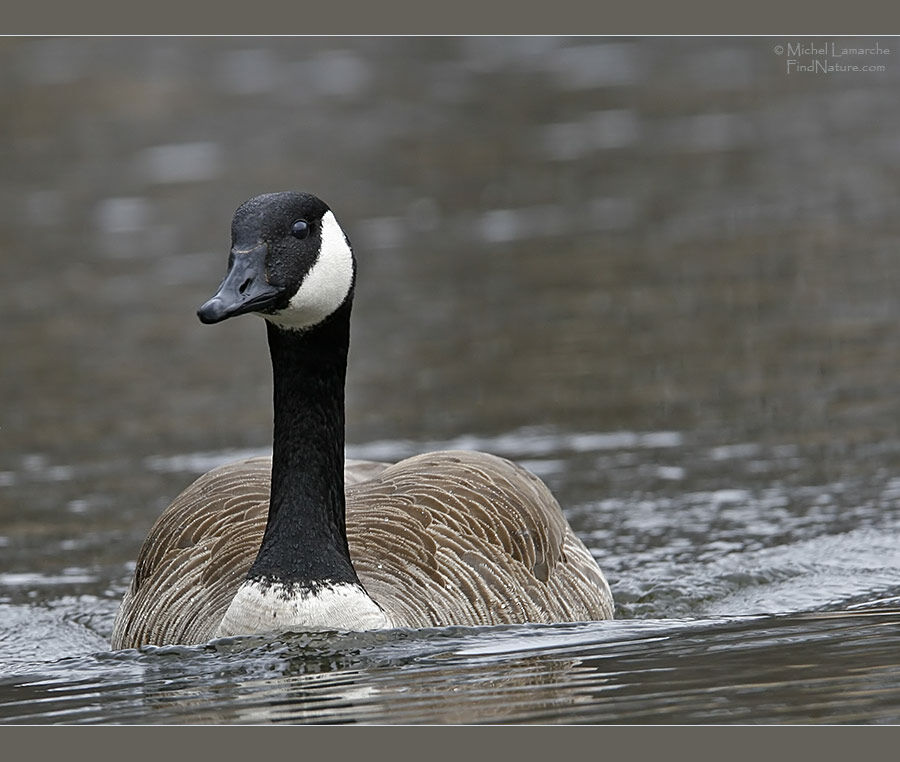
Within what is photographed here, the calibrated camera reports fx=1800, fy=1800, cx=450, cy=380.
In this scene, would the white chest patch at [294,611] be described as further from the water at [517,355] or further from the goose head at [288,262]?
the goose head at [288,262]

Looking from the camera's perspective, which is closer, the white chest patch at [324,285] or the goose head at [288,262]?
the goose head at [288,262]

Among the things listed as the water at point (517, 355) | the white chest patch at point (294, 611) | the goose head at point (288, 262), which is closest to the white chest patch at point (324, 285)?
the goose head at point (288, 262)

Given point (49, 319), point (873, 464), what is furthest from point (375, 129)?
point (873, 464)

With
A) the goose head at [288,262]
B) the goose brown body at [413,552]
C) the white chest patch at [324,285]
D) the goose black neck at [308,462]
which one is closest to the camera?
the goose head at [288,262]

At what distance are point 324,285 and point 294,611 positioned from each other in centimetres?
162

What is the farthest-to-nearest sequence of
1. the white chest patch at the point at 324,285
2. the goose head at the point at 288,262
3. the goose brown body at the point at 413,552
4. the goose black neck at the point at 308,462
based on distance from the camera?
the goose brown body at the point at 413,552 → the goose black neck at the point at 308,462 → the white chest patch at the point at 324,285 → the goose head at the point at 288,262

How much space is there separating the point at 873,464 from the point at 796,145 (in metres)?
10.8

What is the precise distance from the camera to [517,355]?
1603cm

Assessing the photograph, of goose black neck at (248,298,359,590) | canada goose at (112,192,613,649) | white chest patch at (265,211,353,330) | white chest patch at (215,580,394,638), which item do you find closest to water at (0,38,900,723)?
white chest patch at (215,580,394,638)

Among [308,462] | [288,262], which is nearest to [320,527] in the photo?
[308,462]

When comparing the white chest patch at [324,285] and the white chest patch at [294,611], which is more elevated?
the white chest patch at [324,285]

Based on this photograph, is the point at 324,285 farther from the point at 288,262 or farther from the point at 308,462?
the point at 308,462

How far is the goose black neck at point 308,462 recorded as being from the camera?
9.03 m

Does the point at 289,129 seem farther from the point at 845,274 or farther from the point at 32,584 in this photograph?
the point at 32,584
